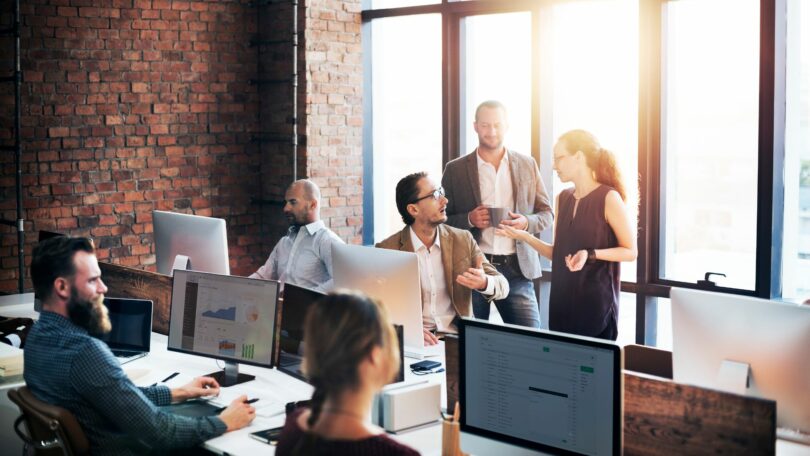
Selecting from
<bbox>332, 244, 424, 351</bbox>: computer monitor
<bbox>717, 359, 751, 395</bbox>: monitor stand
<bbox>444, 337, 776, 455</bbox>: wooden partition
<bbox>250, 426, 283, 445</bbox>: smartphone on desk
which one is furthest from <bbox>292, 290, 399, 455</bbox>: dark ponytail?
<bbox>332, 244, 424, 351</bbox>: computer monitor

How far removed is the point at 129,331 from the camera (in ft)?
14.3

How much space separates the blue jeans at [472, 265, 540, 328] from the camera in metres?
5.44

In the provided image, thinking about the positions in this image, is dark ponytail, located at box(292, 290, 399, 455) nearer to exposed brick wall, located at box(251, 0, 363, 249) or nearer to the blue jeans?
the blue jeans

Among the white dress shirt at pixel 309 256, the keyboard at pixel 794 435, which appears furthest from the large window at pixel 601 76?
the keyboard at pixel 794 435

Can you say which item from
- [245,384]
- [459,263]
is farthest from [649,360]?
[245,384]

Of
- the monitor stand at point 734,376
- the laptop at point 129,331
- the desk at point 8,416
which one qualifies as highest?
the monitor stand at point 734,376

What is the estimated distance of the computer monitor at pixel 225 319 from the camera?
378cm

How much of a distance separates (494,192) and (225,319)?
2.28 meters

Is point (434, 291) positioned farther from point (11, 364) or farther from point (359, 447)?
point (359, 447)

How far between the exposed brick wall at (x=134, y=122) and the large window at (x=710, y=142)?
10.4 feet

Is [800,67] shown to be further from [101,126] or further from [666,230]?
[101,126]

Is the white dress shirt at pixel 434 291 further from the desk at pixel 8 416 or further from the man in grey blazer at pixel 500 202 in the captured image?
the desk at pixel 8 416

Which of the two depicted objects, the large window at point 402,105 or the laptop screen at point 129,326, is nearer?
the laptop screen at point 129,326

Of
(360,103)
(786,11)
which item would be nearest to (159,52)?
(360,103)
